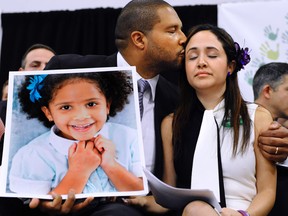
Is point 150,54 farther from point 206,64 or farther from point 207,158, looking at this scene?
point 207,158

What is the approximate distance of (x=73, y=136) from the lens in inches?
56.5

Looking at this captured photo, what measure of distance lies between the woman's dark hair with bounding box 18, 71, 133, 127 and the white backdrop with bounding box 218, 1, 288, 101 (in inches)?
70.4

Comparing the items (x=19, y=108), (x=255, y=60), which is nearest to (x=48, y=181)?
(x=19, y=108)

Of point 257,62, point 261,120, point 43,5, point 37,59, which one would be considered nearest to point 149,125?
point 261,120

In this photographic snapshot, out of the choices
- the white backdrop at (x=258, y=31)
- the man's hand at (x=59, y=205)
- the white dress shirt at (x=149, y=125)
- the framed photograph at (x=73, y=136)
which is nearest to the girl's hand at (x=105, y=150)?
the framed photograph at (x=73, y=136)

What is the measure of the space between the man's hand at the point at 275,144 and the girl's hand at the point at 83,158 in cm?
48

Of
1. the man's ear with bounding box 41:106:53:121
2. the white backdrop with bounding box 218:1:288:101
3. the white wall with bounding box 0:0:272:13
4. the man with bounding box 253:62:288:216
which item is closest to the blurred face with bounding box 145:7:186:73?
the man's ear with bounding box 41:106:53:121

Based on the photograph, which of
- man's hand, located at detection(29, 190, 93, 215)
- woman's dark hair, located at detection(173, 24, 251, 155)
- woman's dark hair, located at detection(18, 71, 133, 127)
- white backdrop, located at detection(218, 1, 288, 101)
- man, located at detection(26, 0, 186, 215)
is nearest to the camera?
man's hand, located at detection(29, 190, 93, 215)

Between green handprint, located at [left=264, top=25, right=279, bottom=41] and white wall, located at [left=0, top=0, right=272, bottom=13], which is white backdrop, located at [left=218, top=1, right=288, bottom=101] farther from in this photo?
white wall, located at [left=0, top=0, right=272, bottom=13]

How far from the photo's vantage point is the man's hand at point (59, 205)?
136cm

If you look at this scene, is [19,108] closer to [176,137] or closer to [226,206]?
[176,137]

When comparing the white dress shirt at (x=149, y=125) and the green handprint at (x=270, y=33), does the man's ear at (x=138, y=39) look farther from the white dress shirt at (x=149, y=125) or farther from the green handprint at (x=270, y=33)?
the green handprint at (x=270, y=33)

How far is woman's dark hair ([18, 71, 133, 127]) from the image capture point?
1.46 metres

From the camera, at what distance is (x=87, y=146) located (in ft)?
4.69
